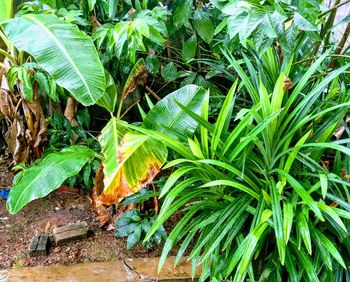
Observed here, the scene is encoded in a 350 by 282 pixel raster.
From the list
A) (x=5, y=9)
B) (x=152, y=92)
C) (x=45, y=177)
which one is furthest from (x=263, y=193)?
(x=5, y=9)

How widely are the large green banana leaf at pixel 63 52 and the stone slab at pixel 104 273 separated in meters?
0.79

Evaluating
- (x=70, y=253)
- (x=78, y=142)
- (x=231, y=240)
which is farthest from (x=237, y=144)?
(x=78, y=142)

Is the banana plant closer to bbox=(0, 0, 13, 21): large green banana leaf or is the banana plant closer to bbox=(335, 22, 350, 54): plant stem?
bbox=(0, 0, 13, 21): large green banana leaf

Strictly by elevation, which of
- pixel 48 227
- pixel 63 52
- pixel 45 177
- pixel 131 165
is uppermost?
pixel 63 52

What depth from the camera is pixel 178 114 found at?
186 cm

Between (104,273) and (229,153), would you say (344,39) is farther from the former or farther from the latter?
(104,273)

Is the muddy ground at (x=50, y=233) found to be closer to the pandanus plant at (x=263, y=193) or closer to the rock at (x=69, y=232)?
the rock at (x=69, y=232)

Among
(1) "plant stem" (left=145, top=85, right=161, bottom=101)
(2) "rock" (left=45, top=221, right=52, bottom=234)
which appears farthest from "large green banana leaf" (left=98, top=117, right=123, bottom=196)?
(1) "plant stem" (left=145, top=85, right=161, bottom=101)

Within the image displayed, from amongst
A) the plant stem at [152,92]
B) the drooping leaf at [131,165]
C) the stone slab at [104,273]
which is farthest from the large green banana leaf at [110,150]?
the plant stem at [152,92]

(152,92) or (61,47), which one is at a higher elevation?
(61,47)

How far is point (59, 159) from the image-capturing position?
1.85 m

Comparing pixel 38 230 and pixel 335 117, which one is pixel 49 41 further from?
pixel 335 117

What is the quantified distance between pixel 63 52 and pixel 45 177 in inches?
22.6

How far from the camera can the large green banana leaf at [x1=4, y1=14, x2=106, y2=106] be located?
1624 millimetres
